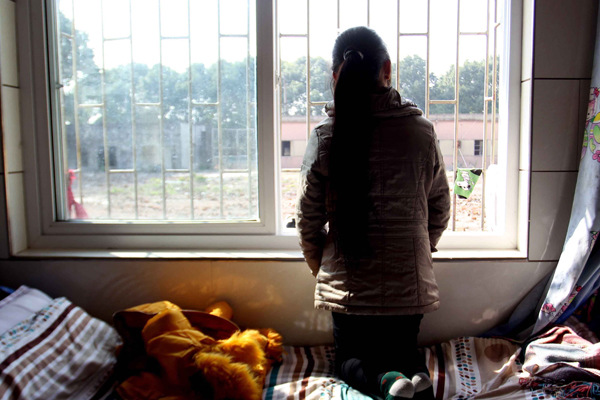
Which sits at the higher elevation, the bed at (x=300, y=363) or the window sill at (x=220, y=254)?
the window sill at (x=220, y=254)

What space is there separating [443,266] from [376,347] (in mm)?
529

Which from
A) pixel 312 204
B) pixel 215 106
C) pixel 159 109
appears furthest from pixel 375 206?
pixel 159 109

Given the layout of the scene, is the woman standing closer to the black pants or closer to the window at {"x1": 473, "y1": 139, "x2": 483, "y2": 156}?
the black pants

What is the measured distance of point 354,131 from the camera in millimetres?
1210

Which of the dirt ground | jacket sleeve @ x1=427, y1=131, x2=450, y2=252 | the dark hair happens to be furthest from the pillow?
jacket sleeve @ x1=427, y1=131, x2=450, y2=252

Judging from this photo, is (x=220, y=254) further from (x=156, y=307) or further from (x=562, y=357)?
(x=562, y=357)

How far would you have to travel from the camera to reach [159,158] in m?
1.86

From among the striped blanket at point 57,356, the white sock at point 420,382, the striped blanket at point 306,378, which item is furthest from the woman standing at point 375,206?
the striped blanket at point 57,356

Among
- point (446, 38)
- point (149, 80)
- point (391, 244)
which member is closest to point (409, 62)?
point (446, 38)

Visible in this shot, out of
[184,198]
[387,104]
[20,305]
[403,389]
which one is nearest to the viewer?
[403,389]

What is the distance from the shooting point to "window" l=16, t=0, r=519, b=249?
5.85 feet

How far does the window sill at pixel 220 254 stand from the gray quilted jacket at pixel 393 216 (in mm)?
470

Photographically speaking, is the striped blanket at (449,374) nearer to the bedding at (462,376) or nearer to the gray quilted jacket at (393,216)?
the bedding at (462,376)

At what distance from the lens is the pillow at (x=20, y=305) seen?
4.79ft
